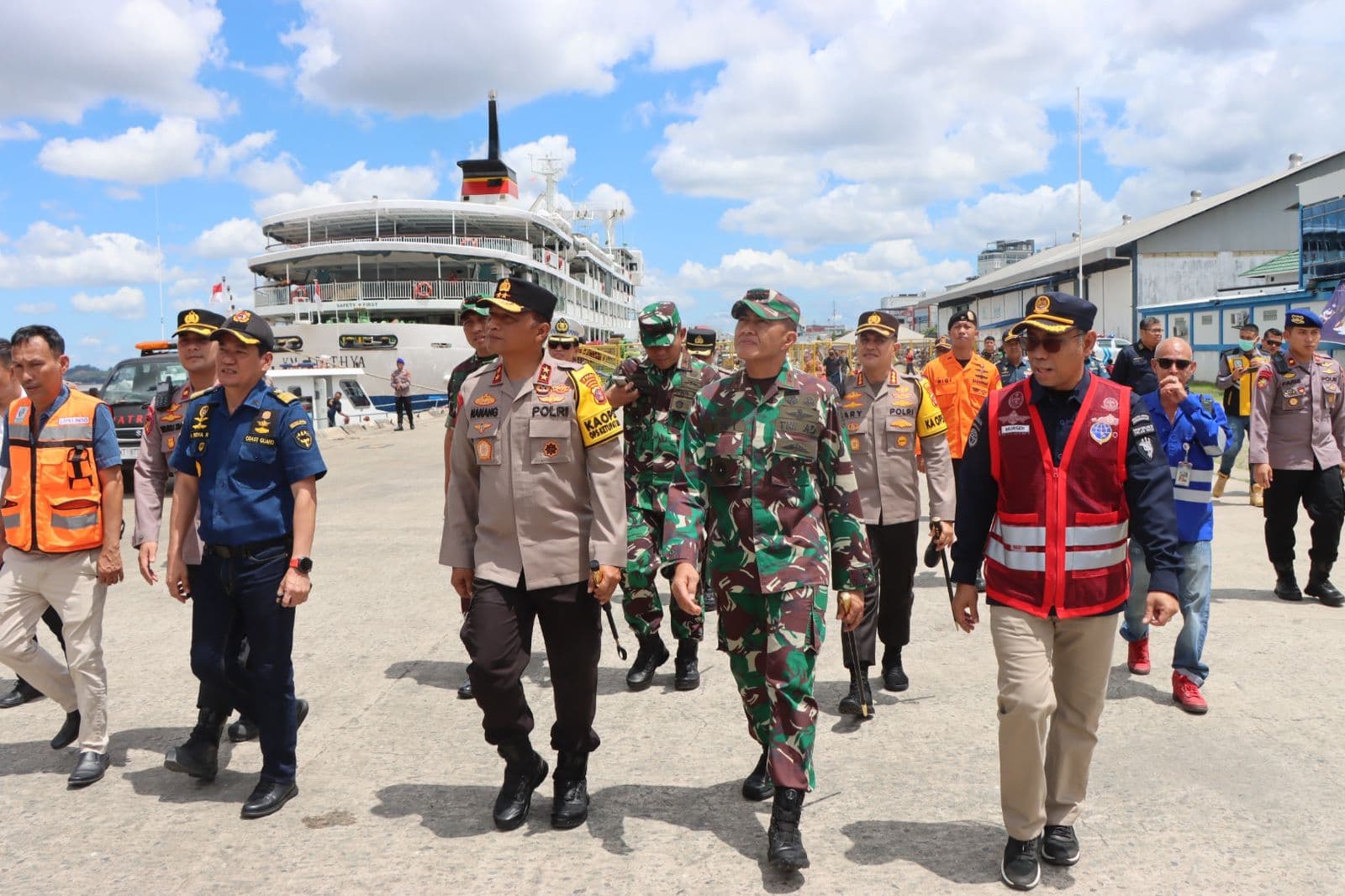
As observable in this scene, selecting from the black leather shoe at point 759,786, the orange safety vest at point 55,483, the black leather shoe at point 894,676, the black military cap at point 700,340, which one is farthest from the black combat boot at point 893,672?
the orange safety vest at point 55,483

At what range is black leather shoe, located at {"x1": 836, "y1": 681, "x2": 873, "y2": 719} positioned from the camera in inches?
183

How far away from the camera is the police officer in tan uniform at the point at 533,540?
3598 mm

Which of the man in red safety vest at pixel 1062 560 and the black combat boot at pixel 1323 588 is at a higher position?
the man in red safety vest at pixel 1062 560

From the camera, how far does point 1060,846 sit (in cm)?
325

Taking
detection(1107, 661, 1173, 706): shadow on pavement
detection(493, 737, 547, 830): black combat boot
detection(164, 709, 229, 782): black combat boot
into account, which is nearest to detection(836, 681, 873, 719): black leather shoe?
detection(1107, 661, 1173, 706): shadow on pavement

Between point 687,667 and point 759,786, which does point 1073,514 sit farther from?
point 687,667

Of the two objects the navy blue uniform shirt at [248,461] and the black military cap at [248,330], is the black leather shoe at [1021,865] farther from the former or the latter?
the black military cap at [248,330]

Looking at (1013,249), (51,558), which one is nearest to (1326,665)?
(51,558)

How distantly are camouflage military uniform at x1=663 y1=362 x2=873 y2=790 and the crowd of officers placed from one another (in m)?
0.01

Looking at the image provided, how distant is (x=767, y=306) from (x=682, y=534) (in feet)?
2.97

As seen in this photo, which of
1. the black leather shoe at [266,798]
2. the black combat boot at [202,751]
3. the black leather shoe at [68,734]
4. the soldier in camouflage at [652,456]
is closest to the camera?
the black leather shoe at [266,798]

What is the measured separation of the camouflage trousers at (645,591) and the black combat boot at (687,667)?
44 millimetres

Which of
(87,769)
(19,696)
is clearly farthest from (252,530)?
(19,696)

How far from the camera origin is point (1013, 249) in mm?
162125
